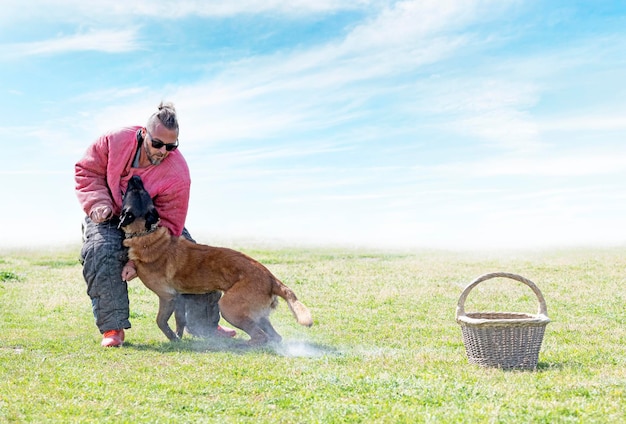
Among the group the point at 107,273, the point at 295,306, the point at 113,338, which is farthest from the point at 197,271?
the point at 113,338

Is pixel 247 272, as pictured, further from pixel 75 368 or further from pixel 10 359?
pixel 10 359

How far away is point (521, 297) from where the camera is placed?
14.7 metres

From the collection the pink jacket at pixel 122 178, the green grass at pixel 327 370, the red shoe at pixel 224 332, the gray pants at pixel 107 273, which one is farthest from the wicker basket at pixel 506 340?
the gray pants at pixel 107 273

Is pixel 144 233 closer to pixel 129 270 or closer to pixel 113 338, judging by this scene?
pixel 129 270

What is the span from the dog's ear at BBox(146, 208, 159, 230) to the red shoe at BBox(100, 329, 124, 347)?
4.98ft

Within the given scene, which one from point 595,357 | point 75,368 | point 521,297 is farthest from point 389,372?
point 521,297

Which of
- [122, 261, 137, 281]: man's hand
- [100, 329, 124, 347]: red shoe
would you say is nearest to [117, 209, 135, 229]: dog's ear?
[122, 261, 137, 281]: man's hand

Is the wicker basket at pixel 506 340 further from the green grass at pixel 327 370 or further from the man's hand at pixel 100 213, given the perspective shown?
the man's hand at pixel 100 213

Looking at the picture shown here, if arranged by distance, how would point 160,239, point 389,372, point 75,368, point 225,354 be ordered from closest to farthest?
1. point 389,372
2. point 75,368
3. point 225,354
4. point 160,239

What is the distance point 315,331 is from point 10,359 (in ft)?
14.6

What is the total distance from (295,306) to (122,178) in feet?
9.95

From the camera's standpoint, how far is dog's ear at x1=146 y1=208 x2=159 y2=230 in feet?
28.8

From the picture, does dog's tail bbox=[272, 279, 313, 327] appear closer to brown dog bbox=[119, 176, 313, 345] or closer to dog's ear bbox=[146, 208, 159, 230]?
brown dog bbox=[119, 176, 313, 345]

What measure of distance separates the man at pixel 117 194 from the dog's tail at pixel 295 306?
1.78 m
